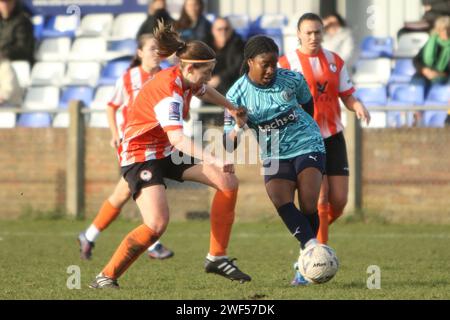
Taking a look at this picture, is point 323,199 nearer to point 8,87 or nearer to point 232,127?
point 232,127

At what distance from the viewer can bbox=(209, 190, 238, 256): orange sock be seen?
825 cm

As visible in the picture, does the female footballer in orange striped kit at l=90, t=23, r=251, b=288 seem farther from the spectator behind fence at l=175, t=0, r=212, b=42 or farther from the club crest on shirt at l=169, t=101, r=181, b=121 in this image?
the spectator behind fence at l=175, t=0, r=212, b=42

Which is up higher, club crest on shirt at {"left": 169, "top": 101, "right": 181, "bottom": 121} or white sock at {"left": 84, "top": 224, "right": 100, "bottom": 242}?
club crest on shirt at {"left": 169, "top": 101, "right": 181, "bottom": 121}

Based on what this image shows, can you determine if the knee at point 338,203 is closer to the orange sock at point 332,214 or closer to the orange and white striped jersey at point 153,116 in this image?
the orange sock at point 332,214

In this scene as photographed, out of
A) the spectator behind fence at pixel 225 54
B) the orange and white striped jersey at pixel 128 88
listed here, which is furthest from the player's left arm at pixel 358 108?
the spectator behind fence at pixel 225 54

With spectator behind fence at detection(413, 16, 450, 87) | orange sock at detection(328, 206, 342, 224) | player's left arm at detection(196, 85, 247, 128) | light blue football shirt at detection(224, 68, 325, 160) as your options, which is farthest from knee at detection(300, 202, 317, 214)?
spectator behind fence at detection(413, 16, 450, 87)

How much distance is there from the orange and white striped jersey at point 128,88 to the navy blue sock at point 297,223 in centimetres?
318

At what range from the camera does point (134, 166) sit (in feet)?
26.0

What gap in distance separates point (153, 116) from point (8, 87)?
8791 millimetres

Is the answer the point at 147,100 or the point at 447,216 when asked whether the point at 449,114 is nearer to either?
the point at 447,216

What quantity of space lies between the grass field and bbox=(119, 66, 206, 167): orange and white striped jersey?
967 millimetres

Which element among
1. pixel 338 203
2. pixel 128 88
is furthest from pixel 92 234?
pixel 338 203

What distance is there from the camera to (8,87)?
1625cm
